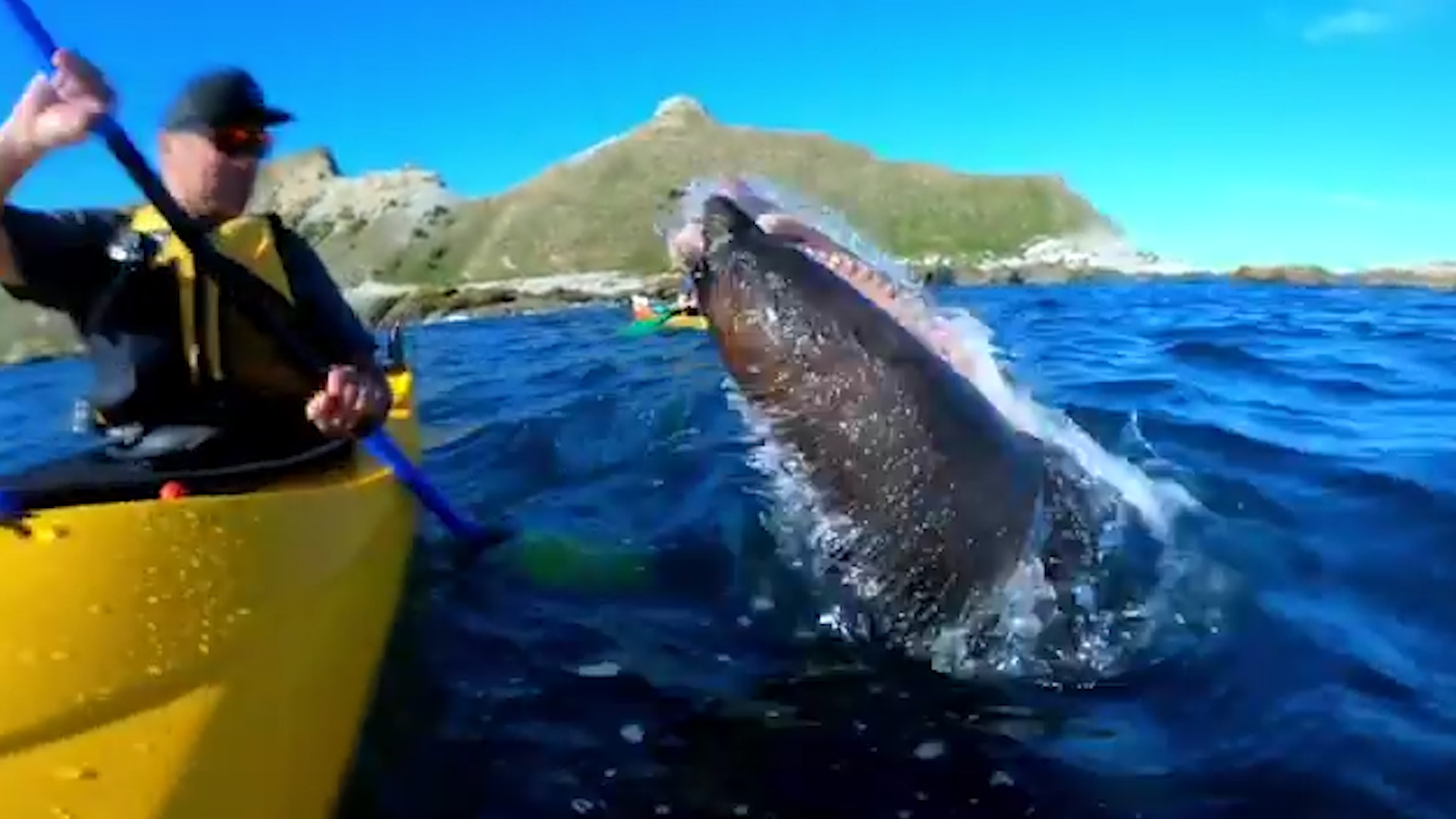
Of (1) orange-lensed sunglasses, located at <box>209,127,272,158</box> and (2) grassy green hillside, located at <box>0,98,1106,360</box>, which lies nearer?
(1) orange-lensed sunglasses, located at <box>209,127,272,158</box>

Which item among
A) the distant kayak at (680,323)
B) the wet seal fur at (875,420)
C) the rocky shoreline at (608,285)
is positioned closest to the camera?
the wet seal fur at (875,420)

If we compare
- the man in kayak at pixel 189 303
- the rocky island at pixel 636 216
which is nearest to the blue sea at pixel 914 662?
the man in kayak at pixel 189 303

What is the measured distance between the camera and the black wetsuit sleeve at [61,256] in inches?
159

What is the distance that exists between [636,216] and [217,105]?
73368 millimetres

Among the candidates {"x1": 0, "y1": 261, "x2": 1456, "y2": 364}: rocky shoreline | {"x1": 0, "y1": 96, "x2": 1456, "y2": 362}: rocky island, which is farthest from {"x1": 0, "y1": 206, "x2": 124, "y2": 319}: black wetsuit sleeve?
{"x1": 0, "y1": 96, "x2": 1456, "y2": 362}: rocky island

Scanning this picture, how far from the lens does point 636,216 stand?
76.8 m

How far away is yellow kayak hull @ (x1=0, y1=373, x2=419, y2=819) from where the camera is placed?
303 cm

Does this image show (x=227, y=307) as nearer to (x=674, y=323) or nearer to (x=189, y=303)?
(x=189, y=303)

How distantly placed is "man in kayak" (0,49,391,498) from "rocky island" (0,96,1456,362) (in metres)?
53.5

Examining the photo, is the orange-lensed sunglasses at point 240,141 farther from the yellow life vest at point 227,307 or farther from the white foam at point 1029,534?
the white foam at point 1029,534

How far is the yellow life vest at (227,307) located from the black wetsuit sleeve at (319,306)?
6 centimetres

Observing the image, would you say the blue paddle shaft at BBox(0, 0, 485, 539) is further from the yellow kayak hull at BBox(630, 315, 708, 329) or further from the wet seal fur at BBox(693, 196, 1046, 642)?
the yellow kayak hull at BBox(630, 315, 708, 329)

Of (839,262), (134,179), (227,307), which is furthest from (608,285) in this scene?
(134,179)

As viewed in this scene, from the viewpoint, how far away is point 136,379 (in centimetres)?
434
